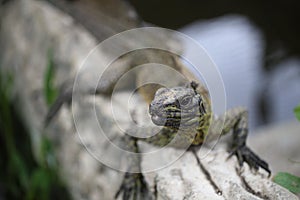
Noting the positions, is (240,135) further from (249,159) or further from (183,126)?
(183,126)

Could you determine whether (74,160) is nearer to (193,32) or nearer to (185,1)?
(193,32)

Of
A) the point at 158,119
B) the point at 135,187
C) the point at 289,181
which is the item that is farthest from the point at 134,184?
the point at 289,181

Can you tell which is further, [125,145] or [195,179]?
[125,145]

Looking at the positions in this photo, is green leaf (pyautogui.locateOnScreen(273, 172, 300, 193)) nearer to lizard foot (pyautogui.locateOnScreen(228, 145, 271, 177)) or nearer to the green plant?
lizard foot (pyautogui.locateOnScreen(228, 145, 271, 177))

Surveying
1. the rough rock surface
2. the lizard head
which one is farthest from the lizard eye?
the rough rock surface

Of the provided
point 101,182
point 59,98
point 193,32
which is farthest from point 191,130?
point 193,32
